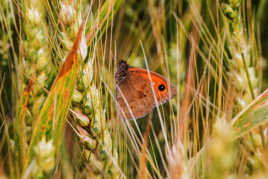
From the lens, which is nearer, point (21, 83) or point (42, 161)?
point (42, 161)

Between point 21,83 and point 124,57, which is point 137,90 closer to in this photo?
point 124,57

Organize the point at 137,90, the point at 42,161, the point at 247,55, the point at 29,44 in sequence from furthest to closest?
the point at 137,90 < the point at 247,55 < the point at 29,44 < the point at 42,161

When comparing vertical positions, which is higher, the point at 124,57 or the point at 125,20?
the point at 125,20

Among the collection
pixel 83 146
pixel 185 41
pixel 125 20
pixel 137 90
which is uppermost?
pixel 125 20

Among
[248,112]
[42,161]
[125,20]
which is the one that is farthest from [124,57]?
[42,161]

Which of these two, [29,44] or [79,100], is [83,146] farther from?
[29,44]

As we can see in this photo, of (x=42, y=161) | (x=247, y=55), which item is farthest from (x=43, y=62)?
(x=247, y=55)

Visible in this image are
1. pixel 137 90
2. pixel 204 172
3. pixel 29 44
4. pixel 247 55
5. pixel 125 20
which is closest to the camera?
pixel 204 172
